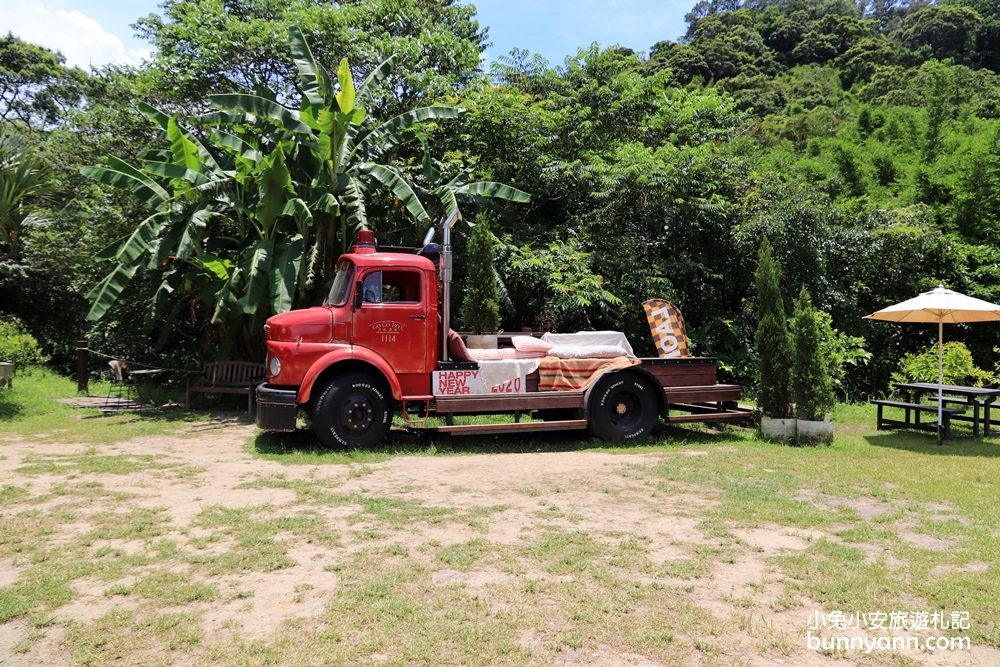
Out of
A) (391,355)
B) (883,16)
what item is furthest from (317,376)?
(883,16)

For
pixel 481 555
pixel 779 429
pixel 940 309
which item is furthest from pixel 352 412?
pixel 940 309

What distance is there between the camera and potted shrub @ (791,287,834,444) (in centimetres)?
893

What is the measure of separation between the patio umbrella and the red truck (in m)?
2.73

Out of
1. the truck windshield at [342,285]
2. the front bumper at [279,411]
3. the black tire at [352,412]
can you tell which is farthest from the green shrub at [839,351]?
the front bumper at [279,411]

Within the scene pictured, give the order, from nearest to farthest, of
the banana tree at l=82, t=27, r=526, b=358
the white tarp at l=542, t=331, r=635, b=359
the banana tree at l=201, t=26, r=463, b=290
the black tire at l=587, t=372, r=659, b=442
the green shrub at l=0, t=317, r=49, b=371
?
the black tire at l=587, t=372, r=659, b=442 < the white tarp at l=542, t=331, r=635, b=359 < the banana tree at l=82, t=27, r=526, b=358 < the banana tree at l=201, t=26, r=463, b=290 < the green shrub at l=0, t=317, r=49, b=371

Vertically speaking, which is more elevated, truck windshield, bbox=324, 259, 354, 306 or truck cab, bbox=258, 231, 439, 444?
truck windshield, bbox=324, 259, 354, 306

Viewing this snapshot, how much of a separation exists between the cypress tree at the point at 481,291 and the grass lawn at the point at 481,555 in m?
3.27

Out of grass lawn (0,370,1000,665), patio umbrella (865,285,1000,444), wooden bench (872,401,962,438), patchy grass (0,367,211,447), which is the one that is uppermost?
patio umbrella (865,285,1000,444)

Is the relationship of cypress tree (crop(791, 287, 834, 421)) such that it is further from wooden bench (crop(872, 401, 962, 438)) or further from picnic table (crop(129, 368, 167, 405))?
picnic table (crop(129, 368, 167, 405))

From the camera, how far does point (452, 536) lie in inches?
197

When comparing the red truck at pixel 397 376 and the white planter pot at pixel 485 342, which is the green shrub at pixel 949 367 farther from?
the white planter pot at pixel 485 342

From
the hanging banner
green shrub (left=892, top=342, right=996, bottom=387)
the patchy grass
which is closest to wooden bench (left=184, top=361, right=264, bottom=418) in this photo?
the patchy grass

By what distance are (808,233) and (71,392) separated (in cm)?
1531

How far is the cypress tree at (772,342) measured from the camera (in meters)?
9.18
